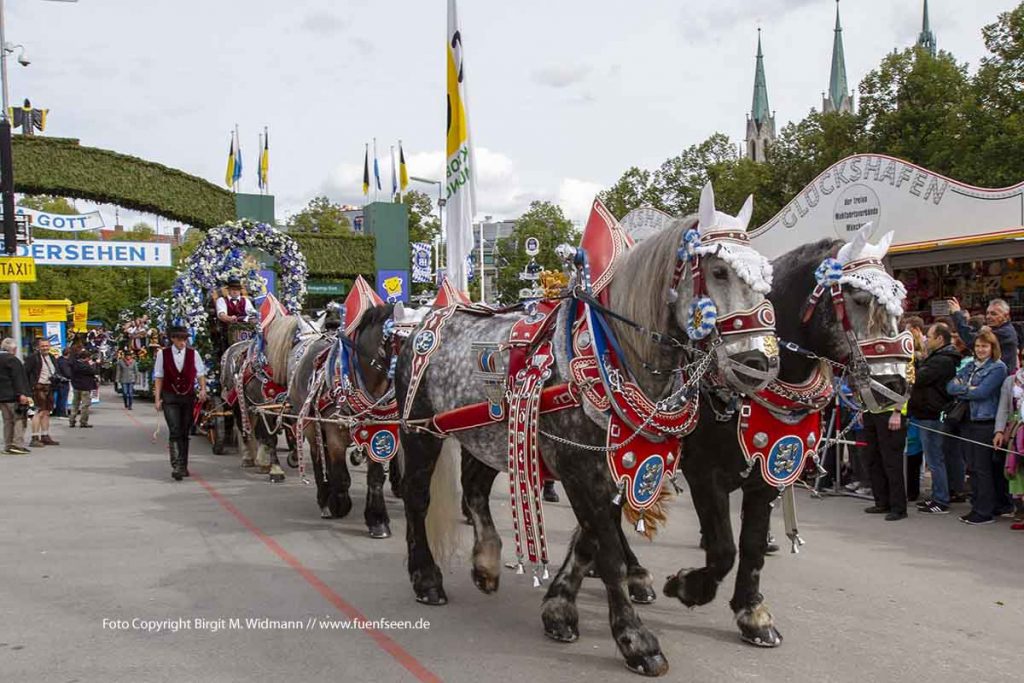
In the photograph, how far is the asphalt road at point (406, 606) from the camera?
421 cm

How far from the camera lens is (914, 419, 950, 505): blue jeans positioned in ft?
26.1

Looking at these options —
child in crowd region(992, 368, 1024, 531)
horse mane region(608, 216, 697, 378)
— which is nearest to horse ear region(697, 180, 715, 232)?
horse mane region(608, 216, 697, 378)

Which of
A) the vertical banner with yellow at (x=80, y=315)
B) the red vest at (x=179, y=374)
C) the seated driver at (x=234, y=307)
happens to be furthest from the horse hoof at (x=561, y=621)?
the vertical banner with yellow at (x=80, y=315)

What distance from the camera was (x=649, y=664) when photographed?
3963mm

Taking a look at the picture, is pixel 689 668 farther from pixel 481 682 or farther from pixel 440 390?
pixel 440 390

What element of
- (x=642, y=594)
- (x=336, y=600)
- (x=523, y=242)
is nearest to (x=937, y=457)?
(x=642, y=594)

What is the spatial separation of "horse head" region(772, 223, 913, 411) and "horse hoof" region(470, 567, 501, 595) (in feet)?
7.93

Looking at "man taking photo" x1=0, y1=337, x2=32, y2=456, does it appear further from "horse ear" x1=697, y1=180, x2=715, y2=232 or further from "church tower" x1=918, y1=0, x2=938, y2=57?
"church tower" x1=918, y1=0, x2=938, y2=57

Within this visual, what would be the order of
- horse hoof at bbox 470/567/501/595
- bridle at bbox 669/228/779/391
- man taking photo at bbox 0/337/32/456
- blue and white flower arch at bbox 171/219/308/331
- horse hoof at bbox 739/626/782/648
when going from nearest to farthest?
bridle at bbox 669/228/779/391
horse hoof at bbox 739/626/782/648
horse hoof at bbox 470/567/501/595
blue and white flower arch at bbox 171/219/308/331
man taking photo at bbox 0/337/32/456

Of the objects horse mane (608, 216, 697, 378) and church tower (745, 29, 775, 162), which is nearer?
horse mane (608, 216, 697, 378)

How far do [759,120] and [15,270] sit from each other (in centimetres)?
6485

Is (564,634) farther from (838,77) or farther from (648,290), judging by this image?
(838,77)

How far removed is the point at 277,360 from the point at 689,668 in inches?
263

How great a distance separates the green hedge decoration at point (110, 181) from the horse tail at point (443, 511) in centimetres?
1996
